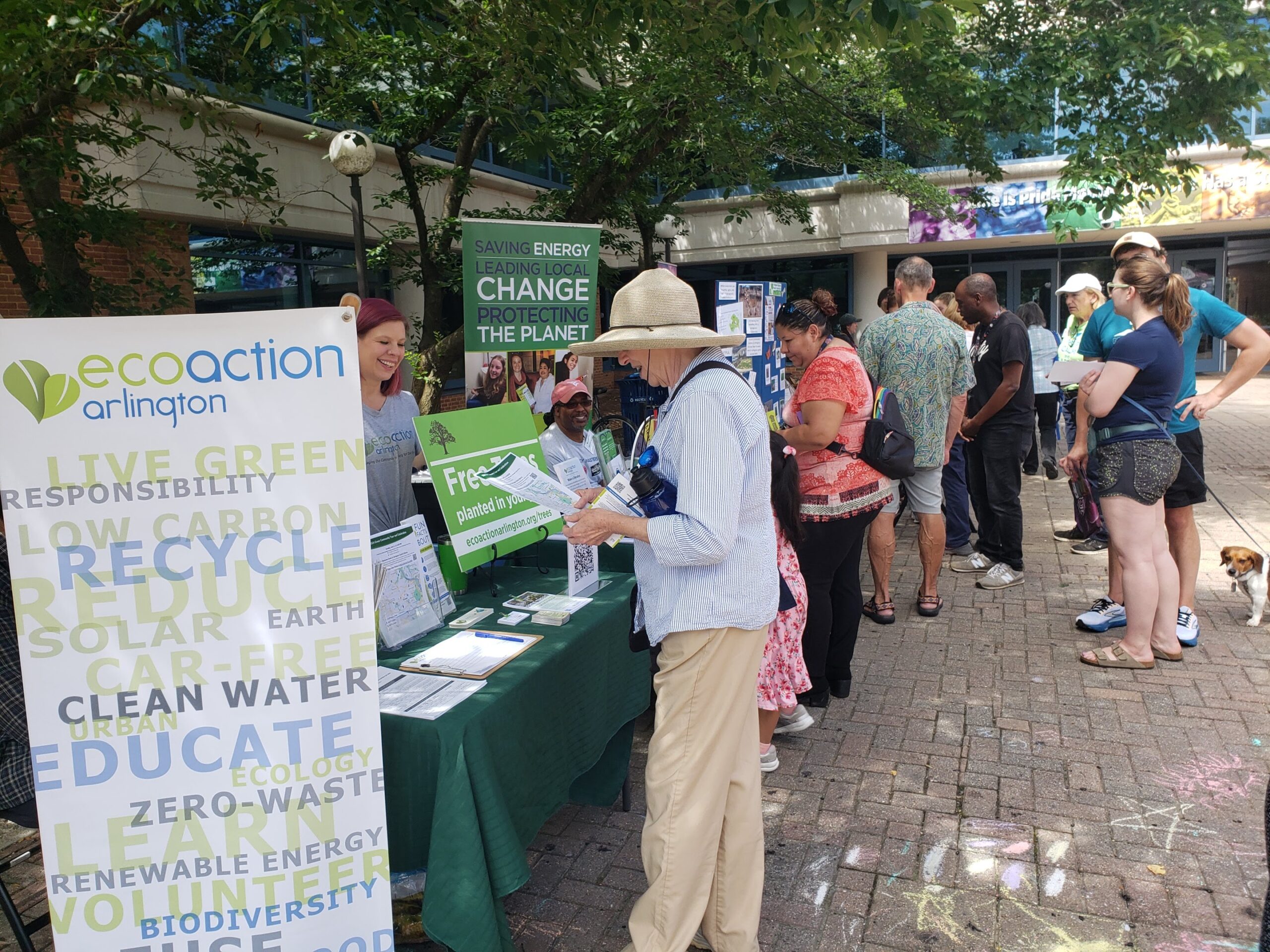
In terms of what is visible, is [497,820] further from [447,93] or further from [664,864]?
[447,93]

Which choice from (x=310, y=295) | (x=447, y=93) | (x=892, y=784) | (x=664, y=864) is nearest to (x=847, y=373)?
(x=892, y=784)

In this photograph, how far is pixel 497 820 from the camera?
2.21 m

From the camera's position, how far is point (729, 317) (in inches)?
252

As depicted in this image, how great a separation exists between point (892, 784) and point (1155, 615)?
204 cm

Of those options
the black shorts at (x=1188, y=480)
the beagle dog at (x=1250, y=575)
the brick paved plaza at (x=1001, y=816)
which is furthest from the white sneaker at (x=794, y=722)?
the beagle dog at (x=1250, y=575)

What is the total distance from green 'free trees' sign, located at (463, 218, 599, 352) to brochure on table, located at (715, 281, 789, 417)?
4.68 ft

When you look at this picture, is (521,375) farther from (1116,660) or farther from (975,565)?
(975,565)

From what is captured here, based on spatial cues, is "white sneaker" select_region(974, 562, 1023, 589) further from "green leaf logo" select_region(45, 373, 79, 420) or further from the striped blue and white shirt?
"green leaf logo" select_region(45, 373, 79, 420)

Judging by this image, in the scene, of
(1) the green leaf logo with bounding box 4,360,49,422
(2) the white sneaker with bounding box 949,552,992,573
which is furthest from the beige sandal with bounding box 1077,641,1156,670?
(1) the green leaf logo with bounding box 4,360,49,422

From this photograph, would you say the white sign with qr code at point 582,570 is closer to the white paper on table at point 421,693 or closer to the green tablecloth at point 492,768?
the green tablecloth at point 492,768

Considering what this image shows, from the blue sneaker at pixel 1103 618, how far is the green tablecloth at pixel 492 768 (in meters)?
3.33

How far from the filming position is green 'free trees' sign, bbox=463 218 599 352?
14.4 ft

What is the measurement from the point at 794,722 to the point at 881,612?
1.63 m

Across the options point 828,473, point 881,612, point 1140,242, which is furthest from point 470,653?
point 1140,242
